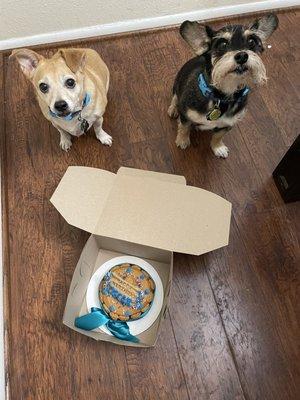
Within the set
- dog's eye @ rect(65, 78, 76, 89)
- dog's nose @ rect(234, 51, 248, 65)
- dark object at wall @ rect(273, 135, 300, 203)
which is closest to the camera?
dog's nose @ rect(234, 51, 248, 65)

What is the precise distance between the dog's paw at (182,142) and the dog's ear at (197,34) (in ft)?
1.75

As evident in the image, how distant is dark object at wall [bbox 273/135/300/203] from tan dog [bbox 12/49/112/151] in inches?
35.9

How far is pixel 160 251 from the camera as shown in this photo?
143cm

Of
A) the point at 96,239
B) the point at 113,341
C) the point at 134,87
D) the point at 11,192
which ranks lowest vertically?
the point at 11,192

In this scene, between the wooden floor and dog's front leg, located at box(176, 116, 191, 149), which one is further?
dog's front leg, located at box(176, 116, 191, 149)

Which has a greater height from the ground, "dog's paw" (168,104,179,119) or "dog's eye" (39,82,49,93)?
"dog's eye" (39,82,49,93)

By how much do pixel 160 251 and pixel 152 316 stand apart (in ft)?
0.91

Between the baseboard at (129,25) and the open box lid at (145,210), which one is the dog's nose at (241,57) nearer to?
the open box lid at (145,210)

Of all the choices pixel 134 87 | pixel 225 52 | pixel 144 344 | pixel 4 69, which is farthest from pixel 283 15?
pixel 144 344

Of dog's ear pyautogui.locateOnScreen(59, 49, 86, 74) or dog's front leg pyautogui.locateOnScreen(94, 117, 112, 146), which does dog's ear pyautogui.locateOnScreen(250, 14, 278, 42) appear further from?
dog's front leg pyautogui.locateOnScreen(94, 117, 112, 146)

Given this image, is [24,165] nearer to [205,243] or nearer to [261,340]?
[205,243]

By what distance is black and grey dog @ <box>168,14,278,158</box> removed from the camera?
125cm

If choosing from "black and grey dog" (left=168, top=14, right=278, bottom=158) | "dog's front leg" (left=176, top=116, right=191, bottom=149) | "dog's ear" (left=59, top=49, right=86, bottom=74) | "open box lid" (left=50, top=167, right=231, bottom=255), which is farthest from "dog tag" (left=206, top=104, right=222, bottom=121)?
"dog's ear" (left=59, top=49, right=86, bottom=74)

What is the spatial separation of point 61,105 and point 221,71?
0.66 m
